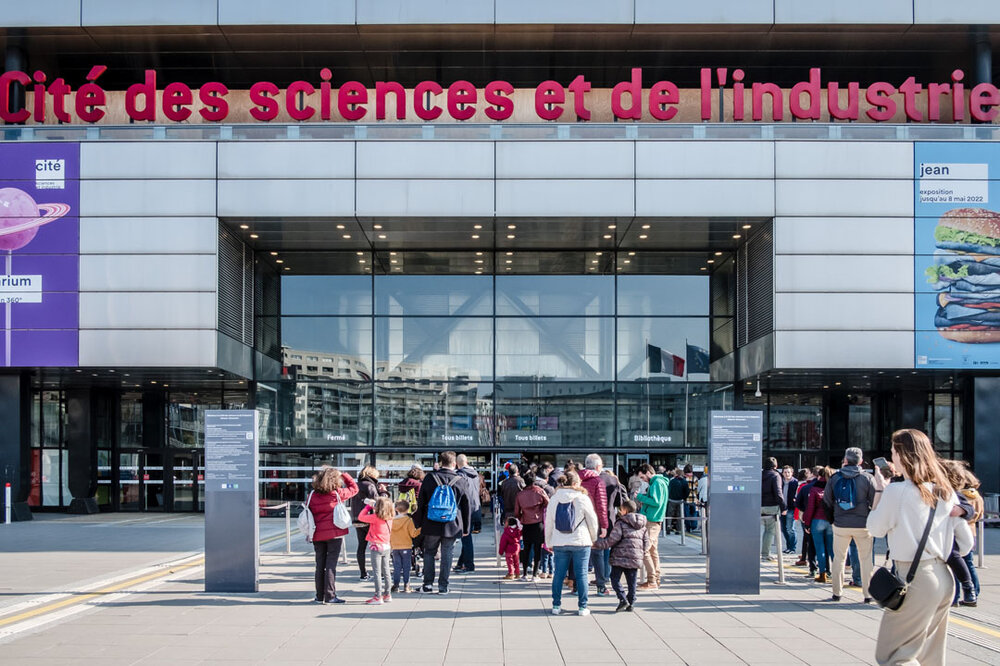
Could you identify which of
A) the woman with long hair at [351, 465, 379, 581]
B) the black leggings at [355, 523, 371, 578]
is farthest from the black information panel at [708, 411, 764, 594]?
the black leggings at [355, 523, 371, 578]

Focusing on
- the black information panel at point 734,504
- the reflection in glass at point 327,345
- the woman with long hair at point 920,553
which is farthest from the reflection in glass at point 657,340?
the woman with long hair at point 920,553

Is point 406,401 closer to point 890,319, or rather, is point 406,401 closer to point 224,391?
point 224,391

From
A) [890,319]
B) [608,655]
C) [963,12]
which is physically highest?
[963,12]

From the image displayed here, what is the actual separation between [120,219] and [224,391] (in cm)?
736

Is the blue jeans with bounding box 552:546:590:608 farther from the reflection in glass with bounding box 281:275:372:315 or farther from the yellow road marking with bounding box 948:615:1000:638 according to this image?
the reflection in glass with bounding box 281:275:372:315

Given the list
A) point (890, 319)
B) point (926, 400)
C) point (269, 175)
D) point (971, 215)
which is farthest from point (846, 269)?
point (269, 175)

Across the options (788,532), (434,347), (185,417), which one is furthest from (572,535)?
(185,417)

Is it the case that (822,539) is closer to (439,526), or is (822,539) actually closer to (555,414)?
(439,526)

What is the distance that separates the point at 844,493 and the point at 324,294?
19.8 m

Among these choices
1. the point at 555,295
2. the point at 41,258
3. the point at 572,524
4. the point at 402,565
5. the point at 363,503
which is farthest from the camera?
the point at 555,295

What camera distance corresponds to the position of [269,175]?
2400 cm

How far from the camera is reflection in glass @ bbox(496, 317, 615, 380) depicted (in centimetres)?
2822

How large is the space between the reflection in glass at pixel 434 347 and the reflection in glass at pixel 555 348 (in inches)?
21.0

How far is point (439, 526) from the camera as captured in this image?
12.3 meters
